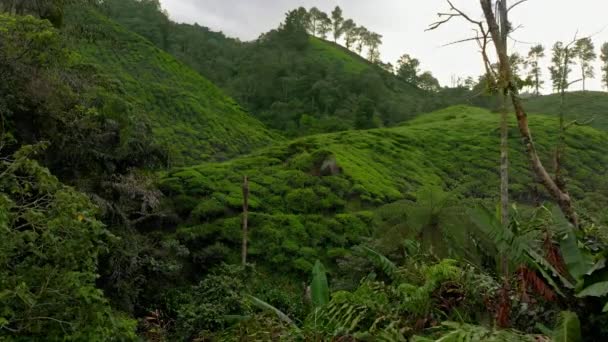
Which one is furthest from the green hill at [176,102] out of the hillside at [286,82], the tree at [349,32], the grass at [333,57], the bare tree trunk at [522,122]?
the tree at [349,32]

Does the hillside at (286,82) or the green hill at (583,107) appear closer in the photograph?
the hillside at (286,82)

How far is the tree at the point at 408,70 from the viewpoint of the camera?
269 feet

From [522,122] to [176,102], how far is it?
101 feet

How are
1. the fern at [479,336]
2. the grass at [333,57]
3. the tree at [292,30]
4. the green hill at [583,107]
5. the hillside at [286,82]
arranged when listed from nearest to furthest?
1. the fern at [479,336]
2. the hillside at [286,82]
3. the green hill at [583,107]
4. the tree at [292,30]
5. the grass at [333,57]

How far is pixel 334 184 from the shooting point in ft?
86.7

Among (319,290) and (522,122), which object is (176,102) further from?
(522,122)

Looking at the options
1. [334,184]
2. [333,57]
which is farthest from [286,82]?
[334,184]

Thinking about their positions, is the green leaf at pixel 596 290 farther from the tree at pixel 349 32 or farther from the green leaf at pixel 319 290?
the tree at pixel 349 32

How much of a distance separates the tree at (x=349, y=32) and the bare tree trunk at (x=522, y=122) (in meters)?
90.4

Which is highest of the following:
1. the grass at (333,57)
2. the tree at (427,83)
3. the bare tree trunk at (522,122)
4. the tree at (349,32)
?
the tree at (349,32)

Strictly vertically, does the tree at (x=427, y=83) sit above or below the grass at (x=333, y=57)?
below

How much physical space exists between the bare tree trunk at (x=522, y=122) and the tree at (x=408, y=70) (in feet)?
246

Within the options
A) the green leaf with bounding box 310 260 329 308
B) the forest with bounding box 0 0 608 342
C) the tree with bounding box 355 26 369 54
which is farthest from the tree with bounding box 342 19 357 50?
the green leaf with bounding box 310 260 329 308

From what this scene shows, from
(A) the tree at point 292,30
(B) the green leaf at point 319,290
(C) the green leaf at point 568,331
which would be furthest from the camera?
(A) the tree at point 292,30
